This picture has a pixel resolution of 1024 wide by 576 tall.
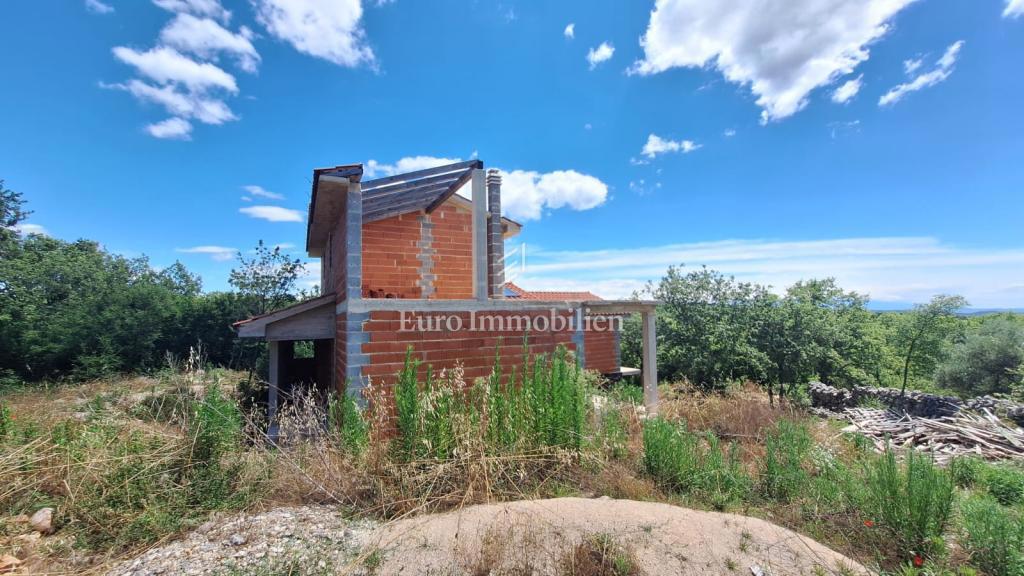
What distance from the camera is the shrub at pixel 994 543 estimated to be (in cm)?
283

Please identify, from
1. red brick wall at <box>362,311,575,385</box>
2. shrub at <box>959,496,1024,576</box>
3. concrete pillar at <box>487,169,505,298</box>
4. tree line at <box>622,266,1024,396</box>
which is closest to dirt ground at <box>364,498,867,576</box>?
shrub at <box>959,496,1024,576</box>

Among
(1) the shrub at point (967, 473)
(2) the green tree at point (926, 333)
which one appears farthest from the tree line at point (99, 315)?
(2) the green tree at point (926, 333)

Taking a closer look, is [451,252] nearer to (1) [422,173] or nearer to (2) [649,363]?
(1) [422,173]

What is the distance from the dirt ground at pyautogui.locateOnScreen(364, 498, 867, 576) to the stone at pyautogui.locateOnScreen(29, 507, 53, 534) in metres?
2.61

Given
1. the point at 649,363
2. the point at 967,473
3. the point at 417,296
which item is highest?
the point at 417,296

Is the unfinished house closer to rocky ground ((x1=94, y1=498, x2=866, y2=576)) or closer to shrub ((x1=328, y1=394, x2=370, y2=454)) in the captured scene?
shrub ((x1=328, y1=394, x2=370, y2=454))

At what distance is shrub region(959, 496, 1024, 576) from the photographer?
9.27 ft

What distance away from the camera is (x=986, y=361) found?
14781 millimetres

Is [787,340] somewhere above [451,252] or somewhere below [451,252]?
below

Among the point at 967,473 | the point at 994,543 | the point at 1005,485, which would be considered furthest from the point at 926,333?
the point at 994,543

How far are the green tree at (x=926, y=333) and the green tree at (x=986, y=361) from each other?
1.62 ft

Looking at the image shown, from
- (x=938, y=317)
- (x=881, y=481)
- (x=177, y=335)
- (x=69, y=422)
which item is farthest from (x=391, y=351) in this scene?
(x=938, y=317)

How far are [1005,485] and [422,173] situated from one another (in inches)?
333

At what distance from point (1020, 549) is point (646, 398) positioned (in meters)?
5.30
